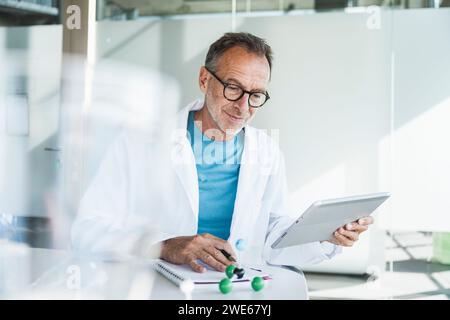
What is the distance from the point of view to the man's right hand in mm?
1565

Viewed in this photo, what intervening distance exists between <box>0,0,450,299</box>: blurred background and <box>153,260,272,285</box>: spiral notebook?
50 centimetres

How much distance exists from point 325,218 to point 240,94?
0.60 meters

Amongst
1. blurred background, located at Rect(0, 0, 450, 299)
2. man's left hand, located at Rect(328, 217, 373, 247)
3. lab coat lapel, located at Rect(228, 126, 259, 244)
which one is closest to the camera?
man's left hand, located at Rect(328, 217, 373, 247)

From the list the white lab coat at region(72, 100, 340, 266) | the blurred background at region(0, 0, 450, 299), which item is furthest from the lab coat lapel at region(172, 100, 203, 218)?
the blurred background at region(0, 0, 450, 299)

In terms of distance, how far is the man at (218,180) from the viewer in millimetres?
1869

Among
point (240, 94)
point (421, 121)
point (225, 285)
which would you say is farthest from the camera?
point (421, 121)

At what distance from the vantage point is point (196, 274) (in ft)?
4.97

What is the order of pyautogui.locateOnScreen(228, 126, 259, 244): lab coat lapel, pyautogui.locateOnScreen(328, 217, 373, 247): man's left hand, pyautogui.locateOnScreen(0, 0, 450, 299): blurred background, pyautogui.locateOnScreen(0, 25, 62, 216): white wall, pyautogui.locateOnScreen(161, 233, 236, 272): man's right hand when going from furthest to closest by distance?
pyautogui.locateOnScreen(0, 25, 62, 216): white wall, pyautogui.locateOnScreen(0, 0, 450, 299): blurred background, pyautogui.locateOnScreen(228, 126, 259, 244): lab coat lapel, pyautogui.locateOnScreen(328, 217, 373, 247): man's left hand, pyautogui.locateOnScreen(161, 233, 236, 272): man's right hand

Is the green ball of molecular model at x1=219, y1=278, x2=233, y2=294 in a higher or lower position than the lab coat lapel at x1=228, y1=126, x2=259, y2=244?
lower

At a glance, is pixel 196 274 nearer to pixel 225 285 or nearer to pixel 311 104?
pixel 225 285

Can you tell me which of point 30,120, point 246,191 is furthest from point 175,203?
point 30,120

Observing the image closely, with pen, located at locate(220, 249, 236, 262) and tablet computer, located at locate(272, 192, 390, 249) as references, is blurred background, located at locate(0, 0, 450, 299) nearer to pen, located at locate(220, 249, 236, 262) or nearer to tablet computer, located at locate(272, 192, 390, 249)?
tablet computer, located at locate(272, 192, 390, 249)

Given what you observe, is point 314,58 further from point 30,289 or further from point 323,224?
point 30,289

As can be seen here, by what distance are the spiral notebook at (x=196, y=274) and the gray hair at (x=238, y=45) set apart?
0.79 m
